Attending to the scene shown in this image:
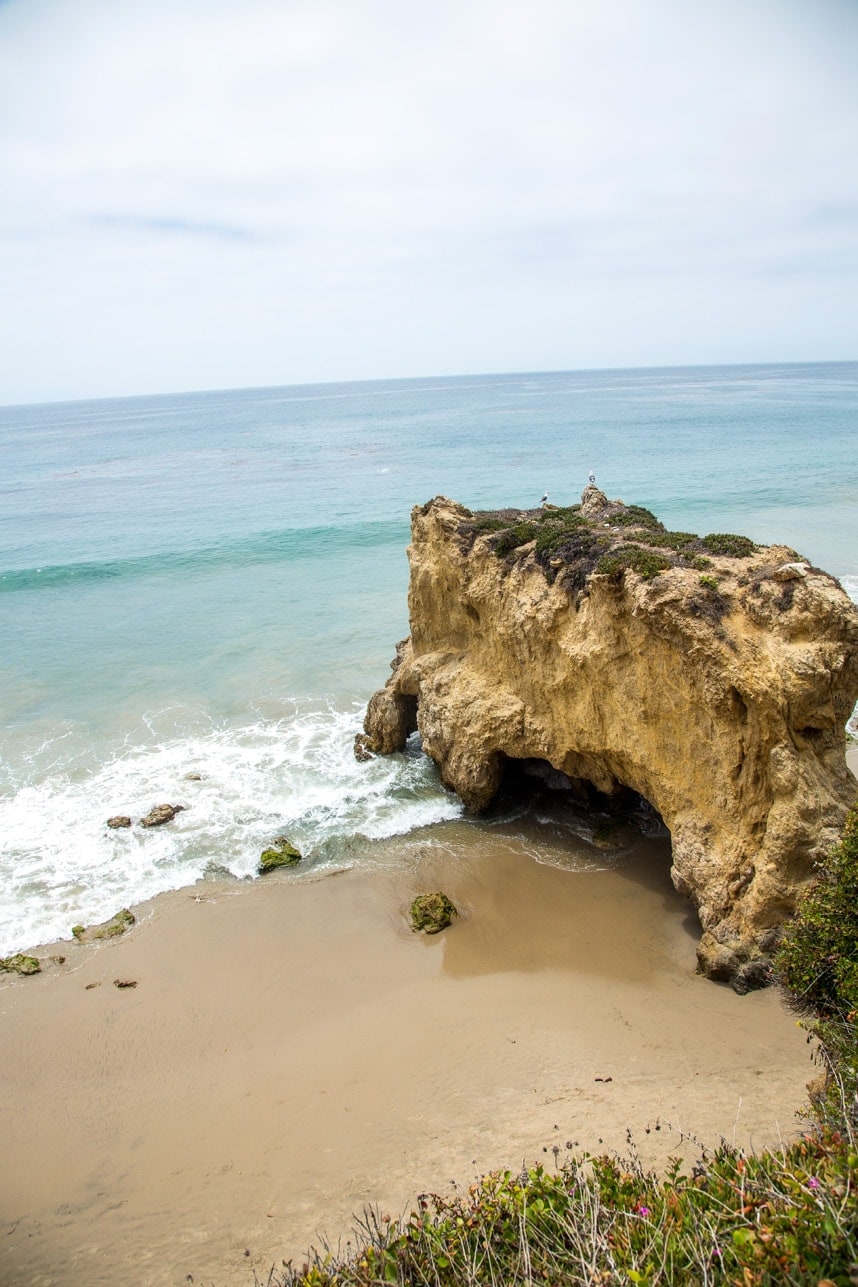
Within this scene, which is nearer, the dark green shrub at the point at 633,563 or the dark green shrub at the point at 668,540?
the dark green shrub at the point at 633,563

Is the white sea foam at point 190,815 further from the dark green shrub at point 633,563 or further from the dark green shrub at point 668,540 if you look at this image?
the dark green shrub at point 668,540

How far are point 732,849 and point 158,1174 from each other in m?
9.49

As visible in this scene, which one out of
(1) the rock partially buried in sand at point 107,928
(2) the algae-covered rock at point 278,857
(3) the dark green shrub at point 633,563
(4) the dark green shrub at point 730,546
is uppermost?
(4) the dark green shrub at point 730,546

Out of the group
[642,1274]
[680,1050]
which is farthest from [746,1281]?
[680,1050]

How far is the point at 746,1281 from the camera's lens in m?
5.34

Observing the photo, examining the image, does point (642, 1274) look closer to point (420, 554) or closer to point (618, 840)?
→ point (618, 840)

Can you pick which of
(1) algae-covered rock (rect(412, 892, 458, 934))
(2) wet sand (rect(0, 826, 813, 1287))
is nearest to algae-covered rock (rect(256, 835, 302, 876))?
(2) wet sand (rect(0, 826, 813, 1287))

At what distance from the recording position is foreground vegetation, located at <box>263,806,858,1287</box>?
5.50 metres

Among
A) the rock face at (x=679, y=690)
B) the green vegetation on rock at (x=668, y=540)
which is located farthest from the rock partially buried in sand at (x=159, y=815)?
the green vegetation on rock at (x=668, y=540)

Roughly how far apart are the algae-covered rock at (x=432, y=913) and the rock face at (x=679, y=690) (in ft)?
10.3

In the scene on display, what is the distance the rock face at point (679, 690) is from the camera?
1141 centimetres

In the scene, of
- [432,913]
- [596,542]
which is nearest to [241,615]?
[596,542]

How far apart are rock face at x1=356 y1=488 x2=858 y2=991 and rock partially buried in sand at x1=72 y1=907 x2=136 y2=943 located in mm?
7264

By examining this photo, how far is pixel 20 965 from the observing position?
13.7 metres
